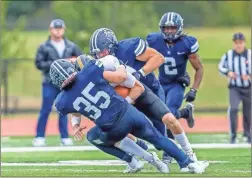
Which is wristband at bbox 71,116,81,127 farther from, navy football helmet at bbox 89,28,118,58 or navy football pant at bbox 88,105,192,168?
navy football helmet at bbox 89,28,118,58

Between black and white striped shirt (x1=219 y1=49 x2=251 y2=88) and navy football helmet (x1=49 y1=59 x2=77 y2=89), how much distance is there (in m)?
5.99

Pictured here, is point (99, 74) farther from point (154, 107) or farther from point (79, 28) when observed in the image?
point (79, 28)

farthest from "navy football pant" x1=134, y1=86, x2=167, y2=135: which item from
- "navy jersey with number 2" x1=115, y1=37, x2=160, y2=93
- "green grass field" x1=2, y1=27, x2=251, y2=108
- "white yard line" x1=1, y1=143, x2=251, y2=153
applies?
"green grass field" x1=2, y1=27, x2=251, y2=108

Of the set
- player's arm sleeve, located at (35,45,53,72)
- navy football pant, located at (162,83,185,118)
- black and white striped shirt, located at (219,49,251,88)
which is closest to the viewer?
navy football pant, located at (162,83,185,118)

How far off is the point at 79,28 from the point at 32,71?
6.70 ft

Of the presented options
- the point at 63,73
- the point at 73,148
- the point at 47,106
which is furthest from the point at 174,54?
the point at 47,106

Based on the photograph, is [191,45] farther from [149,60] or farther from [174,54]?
[149,60]

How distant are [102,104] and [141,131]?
1.60 feet

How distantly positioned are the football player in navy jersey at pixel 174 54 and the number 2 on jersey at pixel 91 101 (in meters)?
2.22

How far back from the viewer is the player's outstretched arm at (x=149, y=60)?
9.68 metres

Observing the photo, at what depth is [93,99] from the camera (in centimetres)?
883

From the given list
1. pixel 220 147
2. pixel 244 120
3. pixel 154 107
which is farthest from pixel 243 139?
pixel 154 107

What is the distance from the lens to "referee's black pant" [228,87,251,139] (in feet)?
47.2

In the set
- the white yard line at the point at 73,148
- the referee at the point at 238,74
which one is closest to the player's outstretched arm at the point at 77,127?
the white yard line at the point at 73,148
